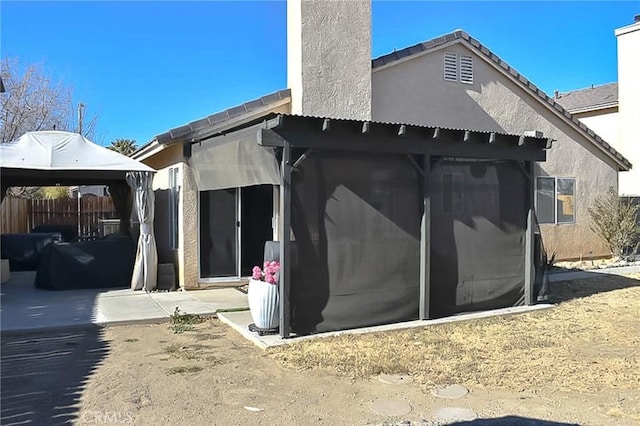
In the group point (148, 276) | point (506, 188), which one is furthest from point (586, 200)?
point (148, 276)

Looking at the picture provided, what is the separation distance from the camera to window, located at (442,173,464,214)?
8.41 metres

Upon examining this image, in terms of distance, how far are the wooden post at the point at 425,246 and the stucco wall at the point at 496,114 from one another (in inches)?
173

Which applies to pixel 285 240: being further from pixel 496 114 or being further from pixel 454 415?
pixel 496 114

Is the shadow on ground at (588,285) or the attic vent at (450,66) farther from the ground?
the attic vent at (450,66)

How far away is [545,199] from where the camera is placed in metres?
14.7

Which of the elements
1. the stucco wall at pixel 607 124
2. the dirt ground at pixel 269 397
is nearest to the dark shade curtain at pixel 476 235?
the dirt ground at pixel 269 397

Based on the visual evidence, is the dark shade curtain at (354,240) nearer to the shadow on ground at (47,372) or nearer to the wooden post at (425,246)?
the wooden post at (425,246)

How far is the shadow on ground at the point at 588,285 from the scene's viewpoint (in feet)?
33.4

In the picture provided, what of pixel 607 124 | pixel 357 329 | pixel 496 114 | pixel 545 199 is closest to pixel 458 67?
pixel 496 114

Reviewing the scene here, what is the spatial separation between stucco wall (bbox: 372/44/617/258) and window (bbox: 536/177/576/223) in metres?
0.18

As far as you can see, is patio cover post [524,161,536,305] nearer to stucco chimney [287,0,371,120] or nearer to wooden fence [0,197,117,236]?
stucco chimney [287,0,371,120]

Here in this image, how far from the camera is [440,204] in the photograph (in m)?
8.36

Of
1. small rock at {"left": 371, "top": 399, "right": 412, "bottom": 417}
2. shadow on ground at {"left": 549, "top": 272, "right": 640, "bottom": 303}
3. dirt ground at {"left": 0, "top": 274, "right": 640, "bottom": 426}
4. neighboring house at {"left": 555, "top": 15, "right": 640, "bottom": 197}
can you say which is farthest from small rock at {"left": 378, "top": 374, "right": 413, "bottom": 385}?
neighboring house at {"left": 555, "top": 15, "right": 640, "bottom": 197}

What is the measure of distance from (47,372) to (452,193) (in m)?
5.94
